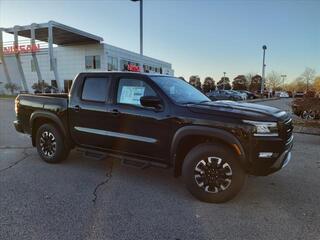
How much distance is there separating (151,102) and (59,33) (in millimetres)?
39724

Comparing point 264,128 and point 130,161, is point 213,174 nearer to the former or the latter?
point 264,128

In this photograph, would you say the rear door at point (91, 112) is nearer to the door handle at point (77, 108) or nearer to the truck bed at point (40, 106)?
the door handle at point (77, 108)

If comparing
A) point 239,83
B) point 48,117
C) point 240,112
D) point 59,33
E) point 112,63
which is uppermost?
point 59,33

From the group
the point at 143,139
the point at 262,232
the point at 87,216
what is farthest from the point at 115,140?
the point at 262,232

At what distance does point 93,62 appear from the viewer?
152 feet

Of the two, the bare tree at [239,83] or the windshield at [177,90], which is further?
the bare tree at [239,83]

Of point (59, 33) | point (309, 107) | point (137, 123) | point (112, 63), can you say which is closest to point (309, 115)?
point (309, 107)

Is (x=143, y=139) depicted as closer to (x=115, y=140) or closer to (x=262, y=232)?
(x=115, y=140)

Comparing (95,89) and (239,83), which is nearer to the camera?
(95,89)

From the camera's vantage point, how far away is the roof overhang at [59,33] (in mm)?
37228

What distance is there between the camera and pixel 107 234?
11.3 ft

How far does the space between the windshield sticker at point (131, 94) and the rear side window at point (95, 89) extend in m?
0.39

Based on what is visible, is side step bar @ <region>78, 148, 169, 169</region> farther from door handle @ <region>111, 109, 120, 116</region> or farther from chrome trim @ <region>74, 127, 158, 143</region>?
door handle @ <region>111, 109, 120, 116</region>

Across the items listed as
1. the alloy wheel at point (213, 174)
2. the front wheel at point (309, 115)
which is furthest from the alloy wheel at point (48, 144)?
the front wheel at point (309, 115)
